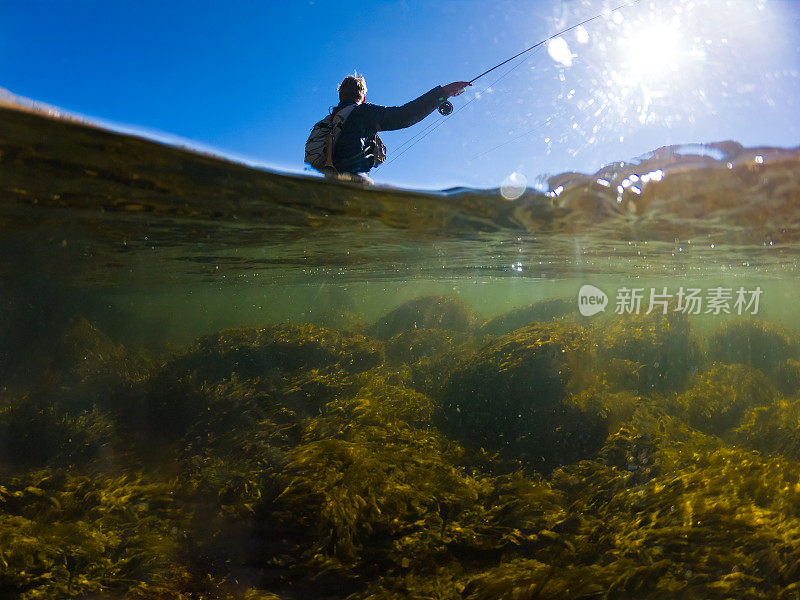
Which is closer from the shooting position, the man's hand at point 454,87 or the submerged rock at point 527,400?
the man's hand at point 454,87

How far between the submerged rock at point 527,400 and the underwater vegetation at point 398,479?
4 cm

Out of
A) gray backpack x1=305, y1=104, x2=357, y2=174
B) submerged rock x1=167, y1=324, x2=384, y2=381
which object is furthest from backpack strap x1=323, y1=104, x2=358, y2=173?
submerged rock x1=167, y1=324, x2=384, y2=381

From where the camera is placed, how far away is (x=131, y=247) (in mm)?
12836

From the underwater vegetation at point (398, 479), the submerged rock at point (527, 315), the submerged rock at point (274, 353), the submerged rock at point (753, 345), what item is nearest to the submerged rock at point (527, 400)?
the underwater vegetation at point (398, 479)

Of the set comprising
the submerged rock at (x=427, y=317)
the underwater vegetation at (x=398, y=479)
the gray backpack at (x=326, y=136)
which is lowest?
the underwater vegetation at (x=398, y=479)

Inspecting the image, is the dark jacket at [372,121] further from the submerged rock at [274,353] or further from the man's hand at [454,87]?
the submerged rock at [274,353]

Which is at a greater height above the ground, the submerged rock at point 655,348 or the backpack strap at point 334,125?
the backpack strap at point 334,125

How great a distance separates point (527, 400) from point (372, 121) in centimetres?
677

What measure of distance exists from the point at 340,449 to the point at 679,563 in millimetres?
4709

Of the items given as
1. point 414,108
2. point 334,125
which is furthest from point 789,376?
point 334,125

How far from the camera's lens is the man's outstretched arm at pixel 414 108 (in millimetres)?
4941

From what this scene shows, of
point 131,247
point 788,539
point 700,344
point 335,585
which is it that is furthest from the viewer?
point 700,344

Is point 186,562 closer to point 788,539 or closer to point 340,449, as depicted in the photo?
point 340,449

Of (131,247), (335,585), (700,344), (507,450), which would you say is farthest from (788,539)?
(131,247)
